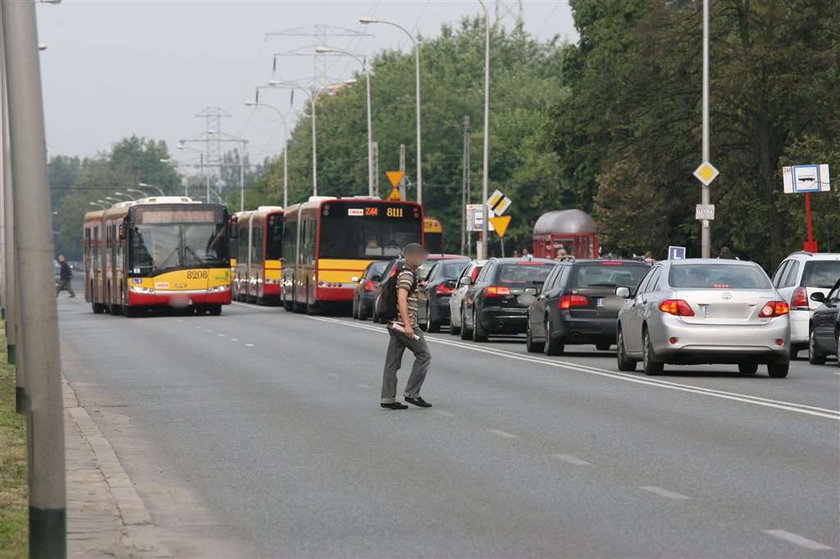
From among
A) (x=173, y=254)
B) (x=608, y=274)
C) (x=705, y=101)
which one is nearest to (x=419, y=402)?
(x=608, y=274)

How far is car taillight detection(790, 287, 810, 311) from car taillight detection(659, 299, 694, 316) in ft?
23.4

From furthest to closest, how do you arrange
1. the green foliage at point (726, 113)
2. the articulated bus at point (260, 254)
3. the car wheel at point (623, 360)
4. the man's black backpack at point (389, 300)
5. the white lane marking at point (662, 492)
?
the articulated bus at point (260, 254) → the green foliage at point (726, 113) → the car wheel at point (623, 360) → the man's black backpack at point (389, 300) → the white lane marking at point (662, 492)

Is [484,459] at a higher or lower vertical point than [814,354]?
higher

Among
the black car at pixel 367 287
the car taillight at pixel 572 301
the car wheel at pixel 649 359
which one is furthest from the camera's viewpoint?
the black car at pixel 367 287

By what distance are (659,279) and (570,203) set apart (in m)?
85.1

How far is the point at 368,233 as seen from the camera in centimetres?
5169

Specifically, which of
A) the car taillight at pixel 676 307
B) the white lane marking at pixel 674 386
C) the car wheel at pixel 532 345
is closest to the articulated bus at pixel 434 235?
the white lane marking at pixel 674 386

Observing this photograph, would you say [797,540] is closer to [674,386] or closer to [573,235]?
[674,386]

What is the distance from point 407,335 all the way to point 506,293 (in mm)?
16102

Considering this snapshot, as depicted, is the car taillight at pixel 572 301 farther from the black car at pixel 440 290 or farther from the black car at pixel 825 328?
the black car at pixel 440 290

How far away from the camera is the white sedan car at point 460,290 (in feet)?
A: 125

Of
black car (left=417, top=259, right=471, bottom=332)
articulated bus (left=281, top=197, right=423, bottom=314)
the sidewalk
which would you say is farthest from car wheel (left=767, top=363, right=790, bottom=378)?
articulated bus (left=281, top=197, right=423, bottom=314)

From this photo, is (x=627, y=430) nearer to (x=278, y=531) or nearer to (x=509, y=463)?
(x=509, y=463)

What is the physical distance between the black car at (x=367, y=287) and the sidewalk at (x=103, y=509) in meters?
31.4
